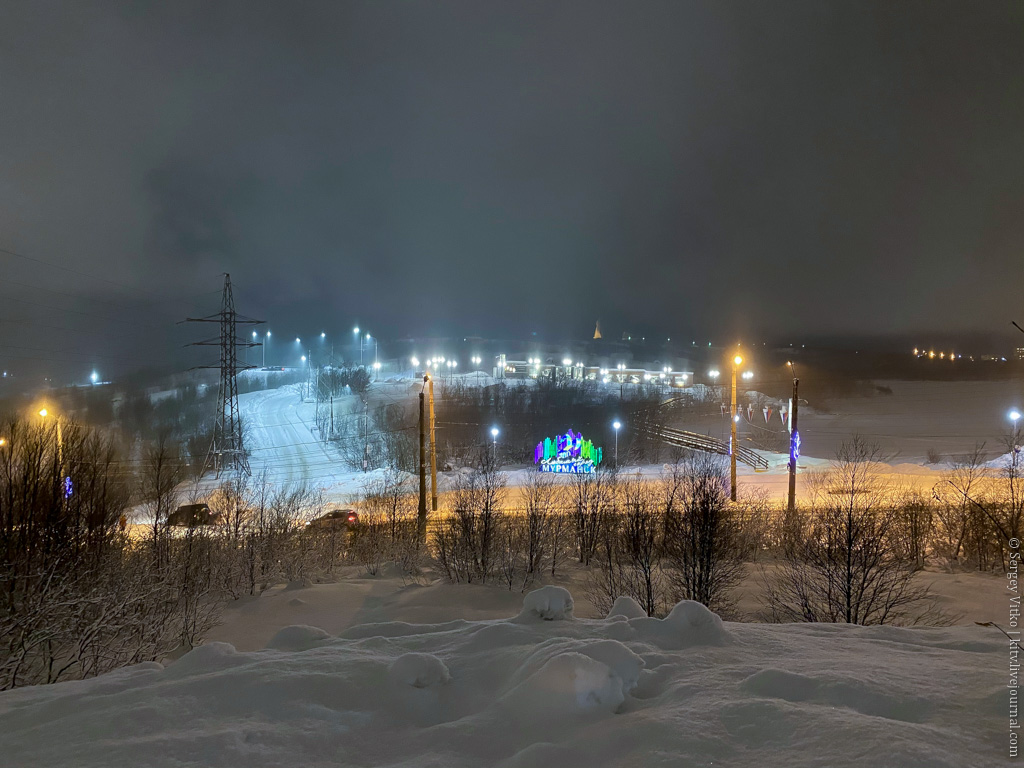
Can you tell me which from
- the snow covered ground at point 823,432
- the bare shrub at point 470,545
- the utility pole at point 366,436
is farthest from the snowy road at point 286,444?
the bare shrub at point 470,545

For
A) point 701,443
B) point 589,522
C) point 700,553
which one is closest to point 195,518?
point 589,522

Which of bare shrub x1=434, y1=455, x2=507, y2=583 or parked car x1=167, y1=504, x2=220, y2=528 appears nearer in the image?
bare shrub x1=434, y1=455, x2=507, y2=583

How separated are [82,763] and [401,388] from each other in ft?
194

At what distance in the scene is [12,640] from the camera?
24.2 ft

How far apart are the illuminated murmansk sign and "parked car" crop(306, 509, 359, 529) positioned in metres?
16.8

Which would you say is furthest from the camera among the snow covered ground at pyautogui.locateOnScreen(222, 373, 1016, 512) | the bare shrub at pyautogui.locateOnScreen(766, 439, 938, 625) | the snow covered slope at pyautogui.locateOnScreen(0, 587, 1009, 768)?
the snow covered ground at pyautogui.locateOnScreen(222, 373, 1016, 512)

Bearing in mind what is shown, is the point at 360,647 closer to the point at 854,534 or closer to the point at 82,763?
the point at 82,763

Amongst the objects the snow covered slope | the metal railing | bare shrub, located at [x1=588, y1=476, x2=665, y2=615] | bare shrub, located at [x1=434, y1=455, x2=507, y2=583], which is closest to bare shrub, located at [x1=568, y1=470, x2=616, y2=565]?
bare shrub, located at [x1=588, y1=476, x2=665, y2=615]

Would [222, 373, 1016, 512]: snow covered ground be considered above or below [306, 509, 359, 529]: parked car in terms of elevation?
above

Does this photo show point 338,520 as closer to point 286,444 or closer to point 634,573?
point 634,573

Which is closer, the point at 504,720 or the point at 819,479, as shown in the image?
the point at 504,720

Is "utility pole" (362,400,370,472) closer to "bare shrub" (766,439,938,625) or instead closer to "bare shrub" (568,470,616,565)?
"bare shrub" (568,470,616,565)

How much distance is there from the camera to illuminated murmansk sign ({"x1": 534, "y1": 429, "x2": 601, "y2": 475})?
36188 millimetres

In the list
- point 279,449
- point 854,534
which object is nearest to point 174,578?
point 854,534
